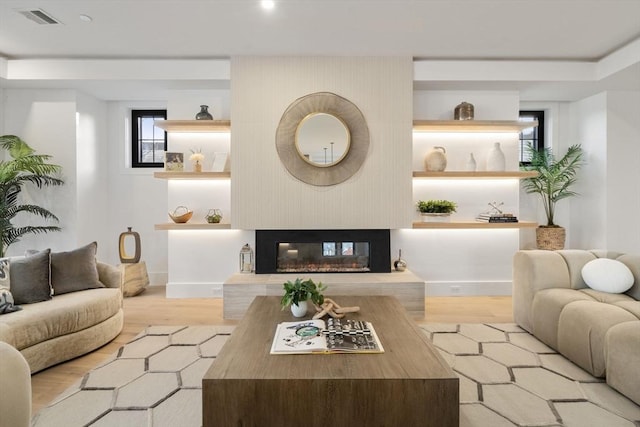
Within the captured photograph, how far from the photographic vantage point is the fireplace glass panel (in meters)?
4.32

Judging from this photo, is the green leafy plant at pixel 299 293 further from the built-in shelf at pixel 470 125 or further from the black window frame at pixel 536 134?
the black window frame at pixel 536 134

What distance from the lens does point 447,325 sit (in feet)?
11.4

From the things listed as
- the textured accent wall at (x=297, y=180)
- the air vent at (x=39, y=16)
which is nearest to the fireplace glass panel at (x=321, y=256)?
the textured accent wall at (x=297, y=180)

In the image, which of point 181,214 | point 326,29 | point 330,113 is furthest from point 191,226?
point 326,29

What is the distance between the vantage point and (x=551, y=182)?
4.78m

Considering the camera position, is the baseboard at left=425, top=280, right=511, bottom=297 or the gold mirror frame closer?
the gold mirror frame

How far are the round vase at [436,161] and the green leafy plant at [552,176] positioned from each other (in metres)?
1.35

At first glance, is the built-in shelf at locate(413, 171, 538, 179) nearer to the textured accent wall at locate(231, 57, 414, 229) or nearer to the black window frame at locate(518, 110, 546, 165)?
the textured accent wall at locate(231, 57, 414, 229)

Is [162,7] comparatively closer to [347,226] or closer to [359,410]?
[347,226]

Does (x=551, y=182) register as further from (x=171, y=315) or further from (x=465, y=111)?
(x=171, y=315)

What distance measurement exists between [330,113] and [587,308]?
115 inches

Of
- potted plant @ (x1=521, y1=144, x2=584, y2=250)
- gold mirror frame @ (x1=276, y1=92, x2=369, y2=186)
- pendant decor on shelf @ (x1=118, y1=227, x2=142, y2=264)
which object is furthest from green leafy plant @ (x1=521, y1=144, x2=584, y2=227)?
pendant decor on shelf @ (x1=118, y1=227, x2=142, y2=264)

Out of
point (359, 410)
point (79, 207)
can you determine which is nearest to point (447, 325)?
point (359, 410)

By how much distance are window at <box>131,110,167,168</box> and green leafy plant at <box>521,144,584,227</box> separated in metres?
4.86
